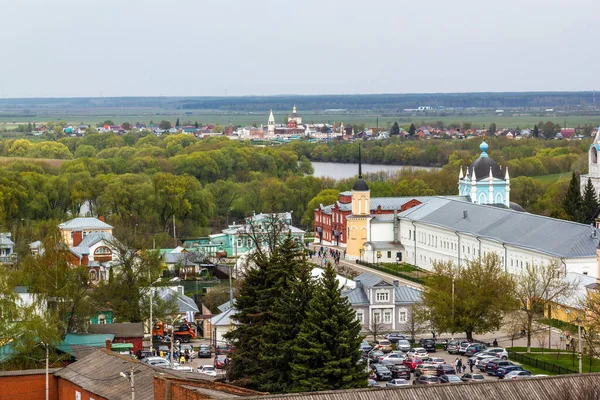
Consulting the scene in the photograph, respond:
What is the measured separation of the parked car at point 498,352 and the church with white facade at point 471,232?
10658 millimetres

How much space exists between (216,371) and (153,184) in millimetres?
44364

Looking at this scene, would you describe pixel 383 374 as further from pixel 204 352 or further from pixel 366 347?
pixel 204 352

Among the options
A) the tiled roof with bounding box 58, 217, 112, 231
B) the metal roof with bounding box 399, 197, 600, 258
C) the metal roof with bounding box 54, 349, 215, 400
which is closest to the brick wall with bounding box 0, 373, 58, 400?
the metal roof with bounding box 54, 349, 215, 400

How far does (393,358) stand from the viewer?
3494 centimetres

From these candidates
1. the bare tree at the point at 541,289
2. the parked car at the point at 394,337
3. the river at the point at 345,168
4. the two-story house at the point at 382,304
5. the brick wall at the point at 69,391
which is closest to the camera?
the brick wall at the point at 69,391

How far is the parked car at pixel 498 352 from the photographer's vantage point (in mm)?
35281

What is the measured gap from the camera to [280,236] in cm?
5656

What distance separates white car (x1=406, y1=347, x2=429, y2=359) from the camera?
35213 mm

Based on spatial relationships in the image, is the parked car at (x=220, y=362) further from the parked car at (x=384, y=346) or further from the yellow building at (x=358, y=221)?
the yellow building at (x=358, y=221)

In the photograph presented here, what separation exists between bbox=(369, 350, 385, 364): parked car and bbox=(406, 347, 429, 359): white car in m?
0.80

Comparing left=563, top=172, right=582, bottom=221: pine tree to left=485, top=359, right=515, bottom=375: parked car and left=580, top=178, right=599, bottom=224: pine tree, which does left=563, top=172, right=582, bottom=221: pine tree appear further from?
left=485, top=359, right=515, bottom=375: parked car

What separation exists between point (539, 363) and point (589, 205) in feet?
105

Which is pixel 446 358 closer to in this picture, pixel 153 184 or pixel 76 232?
pixel 76 232

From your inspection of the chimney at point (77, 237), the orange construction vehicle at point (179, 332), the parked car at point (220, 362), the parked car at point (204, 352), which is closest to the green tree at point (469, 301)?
the parked car at point (204, 352)
